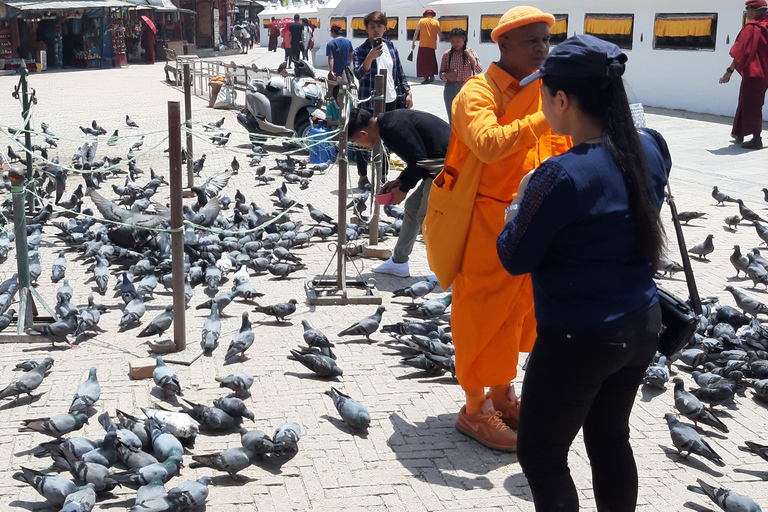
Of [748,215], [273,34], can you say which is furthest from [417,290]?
[273,34]

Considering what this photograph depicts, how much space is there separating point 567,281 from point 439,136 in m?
3.23

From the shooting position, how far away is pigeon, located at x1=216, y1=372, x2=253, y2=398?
15.7 ft

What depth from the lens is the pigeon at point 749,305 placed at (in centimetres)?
635

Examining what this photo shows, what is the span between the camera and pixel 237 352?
5.39 meters

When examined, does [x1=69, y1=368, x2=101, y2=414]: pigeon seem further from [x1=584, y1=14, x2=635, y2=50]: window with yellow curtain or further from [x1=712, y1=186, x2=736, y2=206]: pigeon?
[x1=584, y1=14, x2=635, y2=50]: window with yellow curtain

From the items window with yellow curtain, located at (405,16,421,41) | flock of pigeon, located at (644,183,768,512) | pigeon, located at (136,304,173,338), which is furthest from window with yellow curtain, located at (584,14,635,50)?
pigeon, located at (136,304,173,338)

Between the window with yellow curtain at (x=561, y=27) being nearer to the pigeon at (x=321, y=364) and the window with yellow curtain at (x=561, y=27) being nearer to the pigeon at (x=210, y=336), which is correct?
the pigeon at (x=210, y=336)

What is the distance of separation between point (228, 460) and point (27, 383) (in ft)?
5.32

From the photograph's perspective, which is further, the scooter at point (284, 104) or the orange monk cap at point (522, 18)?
the scooter at point (284, 104)

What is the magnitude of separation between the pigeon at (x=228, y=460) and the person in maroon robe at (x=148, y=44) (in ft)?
127

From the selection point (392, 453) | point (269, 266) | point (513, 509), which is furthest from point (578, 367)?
point (269, 266)

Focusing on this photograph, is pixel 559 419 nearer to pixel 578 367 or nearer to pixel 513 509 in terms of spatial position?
pixel 578 367

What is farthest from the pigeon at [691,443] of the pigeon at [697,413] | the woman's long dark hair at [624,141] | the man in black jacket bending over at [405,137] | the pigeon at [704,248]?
the pigeon at [704,248]

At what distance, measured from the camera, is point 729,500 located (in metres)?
3.58
